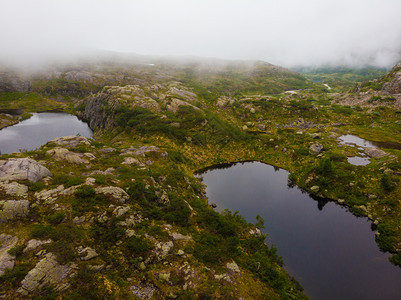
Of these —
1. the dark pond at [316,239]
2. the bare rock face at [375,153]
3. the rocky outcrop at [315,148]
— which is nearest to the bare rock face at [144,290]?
the dark pond at [316,239]

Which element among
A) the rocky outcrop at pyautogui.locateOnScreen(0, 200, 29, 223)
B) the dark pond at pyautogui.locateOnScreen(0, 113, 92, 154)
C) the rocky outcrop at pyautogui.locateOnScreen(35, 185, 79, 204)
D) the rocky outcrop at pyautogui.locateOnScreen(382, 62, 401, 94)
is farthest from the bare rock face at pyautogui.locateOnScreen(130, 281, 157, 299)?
the rocky outcrop at pyautogui.locateOnScreen(382, 62, 401, 94)

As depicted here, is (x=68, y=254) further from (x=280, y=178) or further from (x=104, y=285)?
(x=280, y=178)

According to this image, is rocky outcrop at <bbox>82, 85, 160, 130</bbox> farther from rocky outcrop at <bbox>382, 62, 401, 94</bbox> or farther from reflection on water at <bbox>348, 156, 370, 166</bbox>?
rocky outcrop at <bbox>382, 62, 401, 94</bbox>

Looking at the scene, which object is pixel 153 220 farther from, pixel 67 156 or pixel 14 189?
pixel 67 156

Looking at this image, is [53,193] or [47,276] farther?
[53,193]

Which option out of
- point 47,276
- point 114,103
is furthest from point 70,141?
point 114,103

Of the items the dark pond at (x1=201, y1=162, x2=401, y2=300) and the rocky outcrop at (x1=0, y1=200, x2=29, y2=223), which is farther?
the dark pond at (x1=201, y1=162, x2=401, y2=300)
